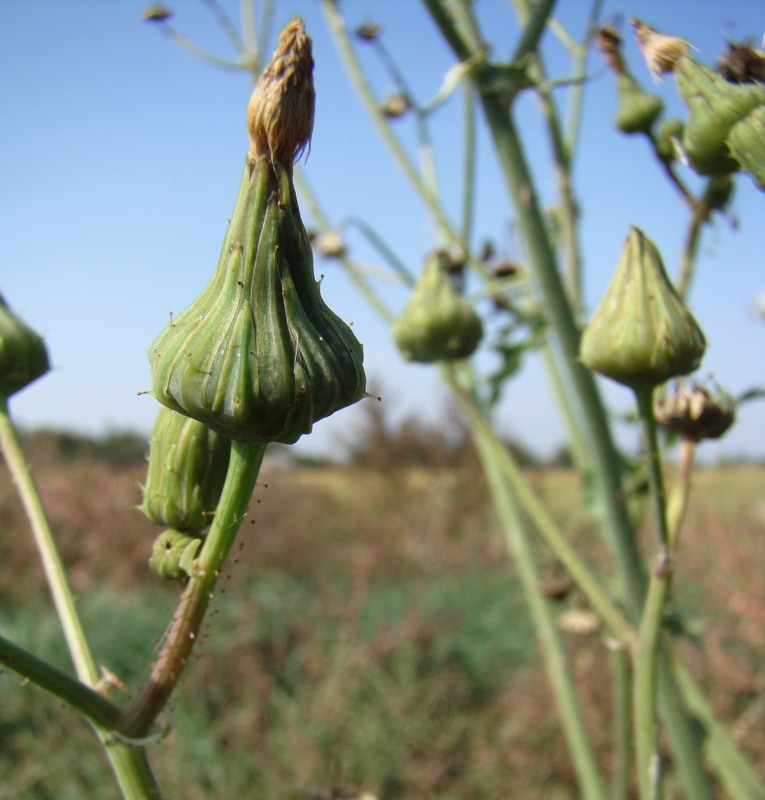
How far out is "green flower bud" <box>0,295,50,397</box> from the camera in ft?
3.29

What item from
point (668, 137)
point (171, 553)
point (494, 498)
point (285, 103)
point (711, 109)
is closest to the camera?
point (285, 103)

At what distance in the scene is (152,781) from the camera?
2.54 ft

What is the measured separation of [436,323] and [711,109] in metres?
0.75

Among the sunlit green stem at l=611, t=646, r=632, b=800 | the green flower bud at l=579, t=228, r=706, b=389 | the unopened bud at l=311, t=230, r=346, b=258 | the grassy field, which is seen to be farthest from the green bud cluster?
the unopened bud at l=311, t=230, r=346, b=258

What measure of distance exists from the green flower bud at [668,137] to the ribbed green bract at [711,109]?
19 cm

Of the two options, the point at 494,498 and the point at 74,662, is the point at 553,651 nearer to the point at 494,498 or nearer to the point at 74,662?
the point at 494,498

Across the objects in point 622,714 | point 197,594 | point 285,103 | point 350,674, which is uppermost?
point 285,103

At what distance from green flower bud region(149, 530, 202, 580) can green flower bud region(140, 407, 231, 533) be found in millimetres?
15

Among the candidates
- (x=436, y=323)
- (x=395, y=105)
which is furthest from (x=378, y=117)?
(x=436, y=323)

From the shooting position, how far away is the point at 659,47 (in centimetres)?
102

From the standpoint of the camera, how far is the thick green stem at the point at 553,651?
5.79 feet

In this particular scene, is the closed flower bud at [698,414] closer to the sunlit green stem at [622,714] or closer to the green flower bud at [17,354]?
the sunlit green stem at [622,714]

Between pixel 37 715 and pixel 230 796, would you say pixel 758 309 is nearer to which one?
pixel 230 796

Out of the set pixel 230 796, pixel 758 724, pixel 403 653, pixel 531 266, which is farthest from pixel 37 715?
pixel 531 266
